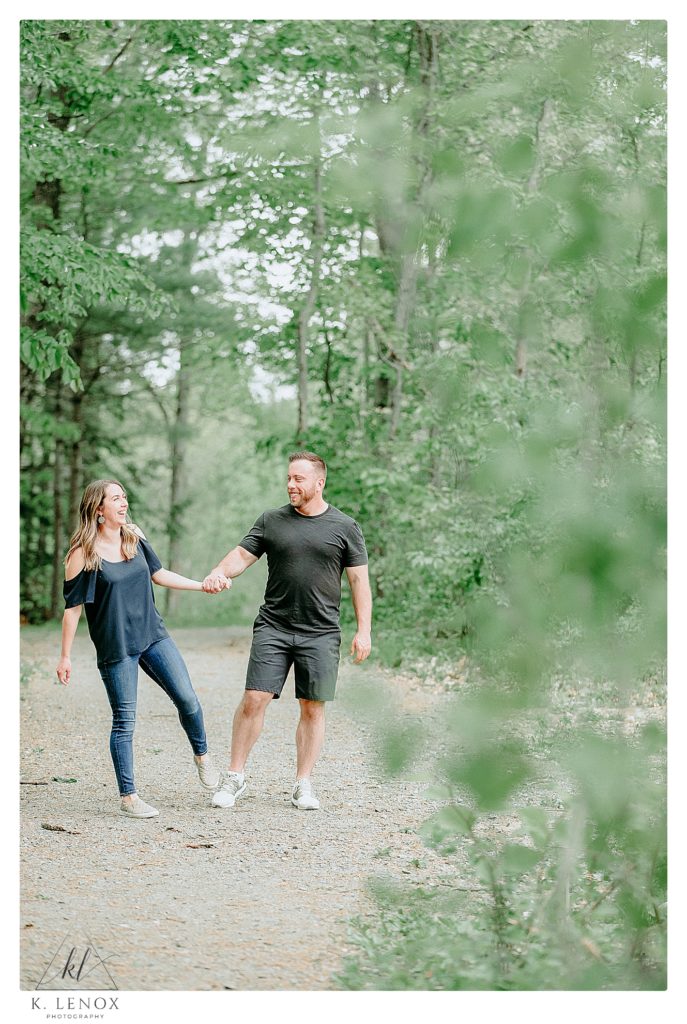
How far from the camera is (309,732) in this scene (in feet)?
13.7

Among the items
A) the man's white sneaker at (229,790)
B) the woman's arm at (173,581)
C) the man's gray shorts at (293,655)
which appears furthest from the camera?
the man's white sneaker at (229,790)

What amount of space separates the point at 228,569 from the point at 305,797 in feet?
3.24

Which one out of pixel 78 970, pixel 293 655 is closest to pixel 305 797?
pixel 293 655

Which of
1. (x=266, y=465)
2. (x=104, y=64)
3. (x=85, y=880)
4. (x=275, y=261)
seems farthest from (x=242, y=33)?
(x=266, y=465)

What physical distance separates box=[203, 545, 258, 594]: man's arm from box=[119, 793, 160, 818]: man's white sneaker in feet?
2.85

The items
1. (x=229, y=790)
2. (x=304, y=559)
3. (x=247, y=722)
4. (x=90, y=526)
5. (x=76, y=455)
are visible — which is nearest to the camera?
(x=90, y=526)

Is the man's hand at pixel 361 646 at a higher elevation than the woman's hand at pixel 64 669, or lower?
higher

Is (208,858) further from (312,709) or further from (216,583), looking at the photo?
(216,583)

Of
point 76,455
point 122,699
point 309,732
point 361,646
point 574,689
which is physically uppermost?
point 76,455

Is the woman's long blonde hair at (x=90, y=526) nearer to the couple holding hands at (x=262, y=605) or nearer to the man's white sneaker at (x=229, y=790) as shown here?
the couple holding hands at (x=262, y=605)

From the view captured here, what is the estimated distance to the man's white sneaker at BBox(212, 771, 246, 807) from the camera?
14.0 feet

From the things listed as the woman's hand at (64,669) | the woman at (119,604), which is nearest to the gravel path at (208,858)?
the woman at (119,604)

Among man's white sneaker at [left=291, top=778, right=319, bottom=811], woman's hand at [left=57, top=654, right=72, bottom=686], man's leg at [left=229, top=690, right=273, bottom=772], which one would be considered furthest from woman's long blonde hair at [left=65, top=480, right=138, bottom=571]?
man's white sneaker at [left=291, top=778, right=319, bottom=811]

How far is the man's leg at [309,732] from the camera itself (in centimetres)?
415
